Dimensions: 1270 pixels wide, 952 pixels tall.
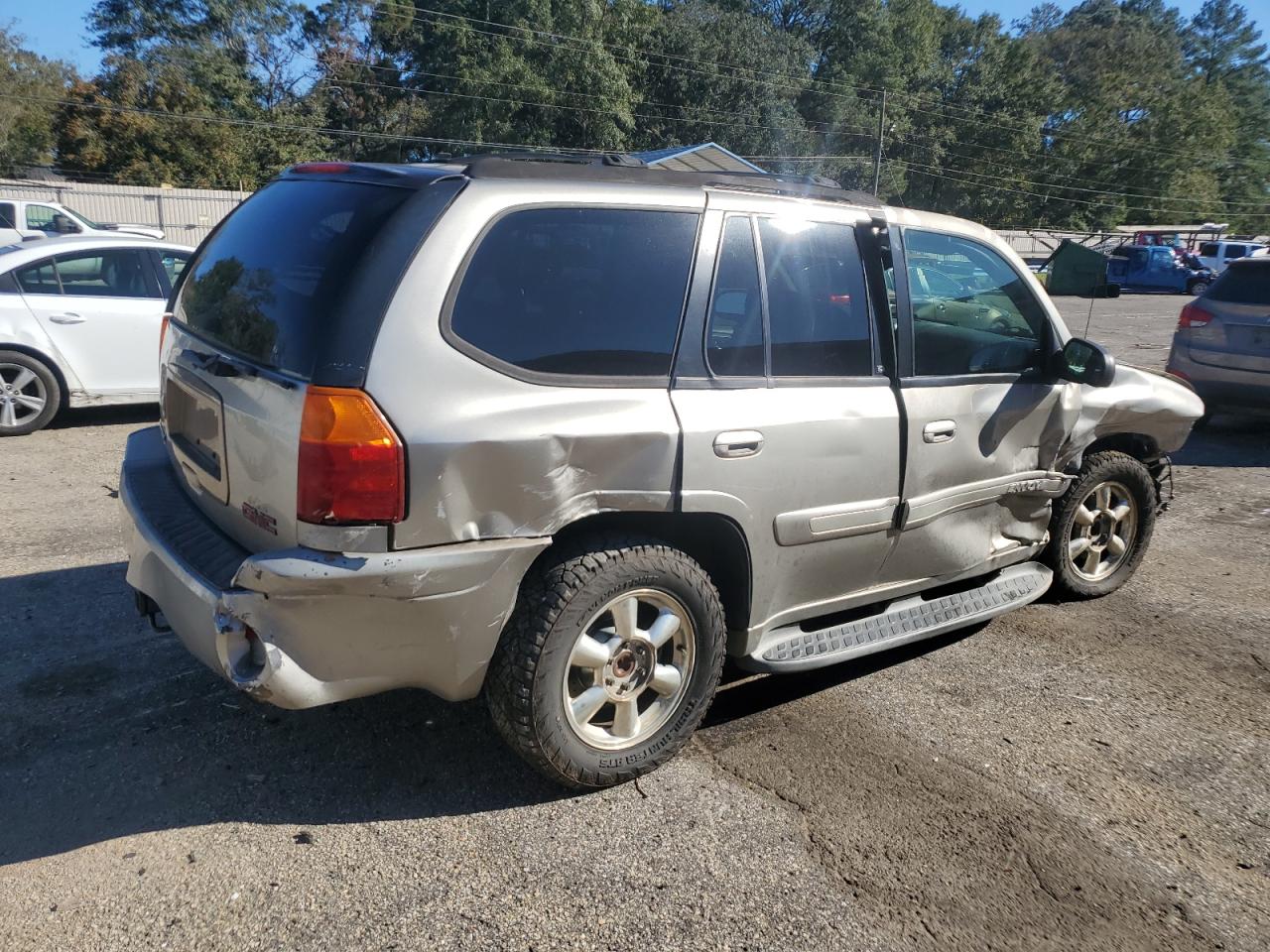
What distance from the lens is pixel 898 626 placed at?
3.99m

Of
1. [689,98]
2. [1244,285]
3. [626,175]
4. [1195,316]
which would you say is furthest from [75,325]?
[689,98]

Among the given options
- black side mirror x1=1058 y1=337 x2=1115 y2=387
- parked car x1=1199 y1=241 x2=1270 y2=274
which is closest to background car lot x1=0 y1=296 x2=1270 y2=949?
black side mirror x1=1058 y1=337 x2=1115 y2=387

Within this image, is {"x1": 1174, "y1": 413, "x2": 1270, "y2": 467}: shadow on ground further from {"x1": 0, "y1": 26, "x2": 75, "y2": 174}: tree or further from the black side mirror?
{"x1": 0, "y1": 26, "x2": 75, "y2": 174}: tree

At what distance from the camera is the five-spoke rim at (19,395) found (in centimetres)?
773

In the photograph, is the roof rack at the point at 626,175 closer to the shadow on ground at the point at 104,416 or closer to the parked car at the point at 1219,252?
the shadow on ground at the point at 104,416

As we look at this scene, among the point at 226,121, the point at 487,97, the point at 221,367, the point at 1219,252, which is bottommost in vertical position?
the point at 221,367

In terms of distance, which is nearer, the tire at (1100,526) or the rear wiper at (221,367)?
the rear wiper at (221,367)

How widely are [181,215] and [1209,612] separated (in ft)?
106

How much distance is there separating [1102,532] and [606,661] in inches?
124

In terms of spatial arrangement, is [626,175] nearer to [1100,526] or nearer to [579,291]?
[579,291]

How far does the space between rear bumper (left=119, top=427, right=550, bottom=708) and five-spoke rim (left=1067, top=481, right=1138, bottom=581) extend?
3181mm

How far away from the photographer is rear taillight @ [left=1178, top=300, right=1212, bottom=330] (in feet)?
30.1

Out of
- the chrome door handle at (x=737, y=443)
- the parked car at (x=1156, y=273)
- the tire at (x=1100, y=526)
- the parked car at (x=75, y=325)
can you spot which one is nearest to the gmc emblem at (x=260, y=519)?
the chrome door handle at (x=737, y=443)

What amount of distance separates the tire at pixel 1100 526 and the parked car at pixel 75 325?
6.88m
